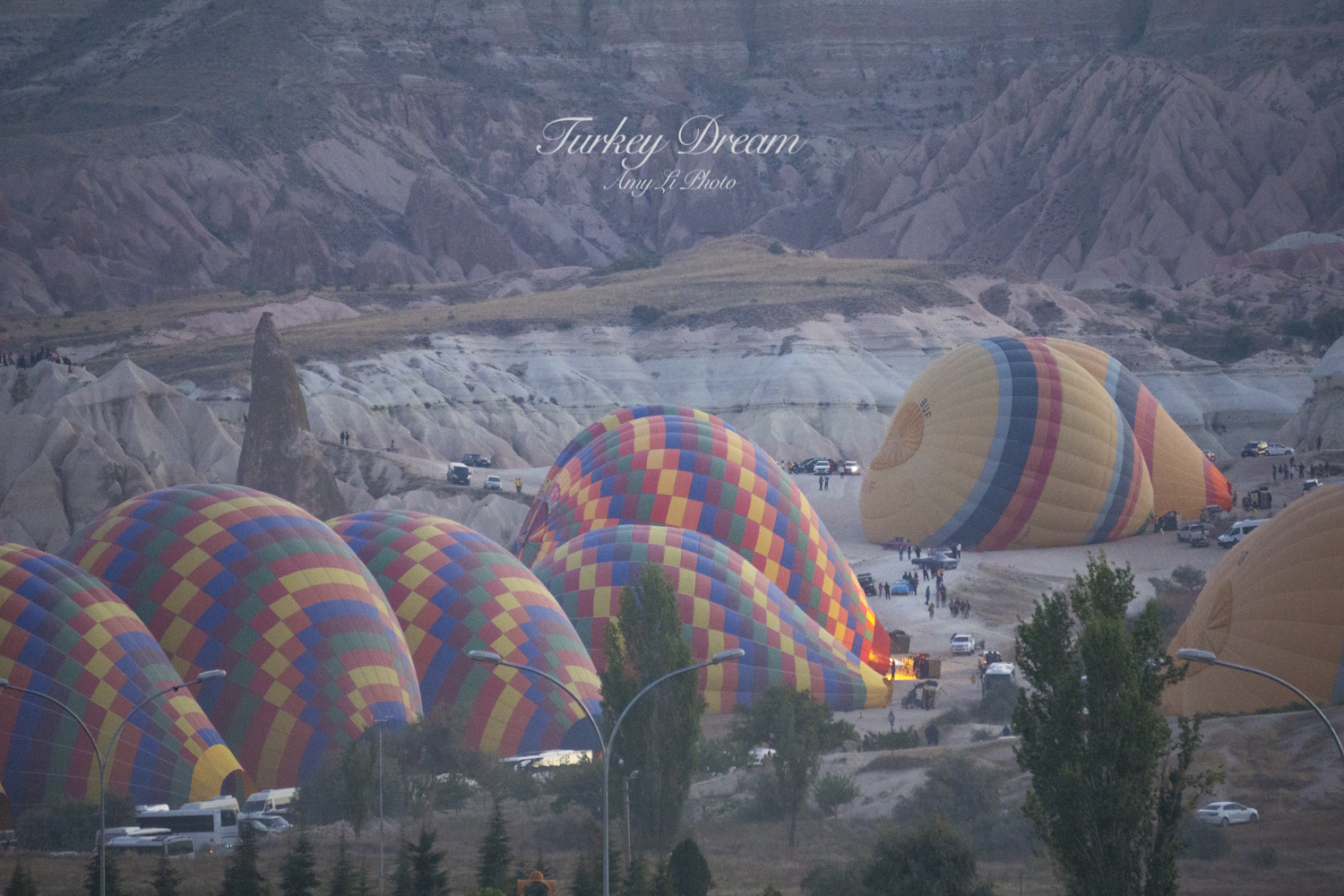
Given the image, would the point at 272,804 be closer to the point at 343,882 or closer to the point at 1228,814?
the point at 343,882

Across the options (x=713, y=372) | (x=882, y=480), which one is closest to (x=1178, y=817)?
(x=882, y=480)

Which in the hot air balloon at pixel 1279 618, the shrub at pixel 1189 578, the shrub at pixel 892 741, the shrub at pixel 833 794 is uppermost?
the shrub at pixel 1189 578

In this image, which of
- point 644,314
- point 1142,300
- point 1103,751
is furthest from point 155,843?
point 1142,300

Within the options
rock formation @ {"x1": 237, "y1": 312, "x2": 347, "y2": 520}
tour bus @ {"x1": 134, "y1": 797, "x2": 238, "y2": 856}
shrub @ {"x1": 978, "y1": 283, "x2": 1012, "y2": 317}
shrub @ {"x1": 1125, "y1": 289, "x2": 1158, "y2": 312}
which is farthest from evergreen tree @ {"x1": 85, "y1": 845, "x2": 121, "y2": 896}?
shrub @ {"x1": 1125, "y1": 289, "x2": 1158, "y2": 312}

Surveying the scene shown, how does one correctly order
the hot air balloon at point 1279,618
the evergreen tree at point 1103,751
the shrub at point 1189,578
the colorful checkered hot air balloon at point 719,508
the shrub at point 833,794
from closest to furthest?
1. the evergreen tree at point 1103,751
2. the shrub at point 833,794
3. the hot air balloon at point 1279,618
4. the colorful checkered hot air balloon at point 719,508
5. the shrub at point 1189,578

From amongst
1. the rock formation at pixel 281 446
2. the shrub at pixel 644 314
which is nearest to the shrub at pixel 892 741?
the rock formation at pixel 281 446

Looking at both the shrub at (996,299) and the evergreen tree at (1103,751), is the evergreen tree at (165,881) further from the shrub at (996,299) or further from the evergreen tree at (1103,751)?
the shrub at (996,299)
